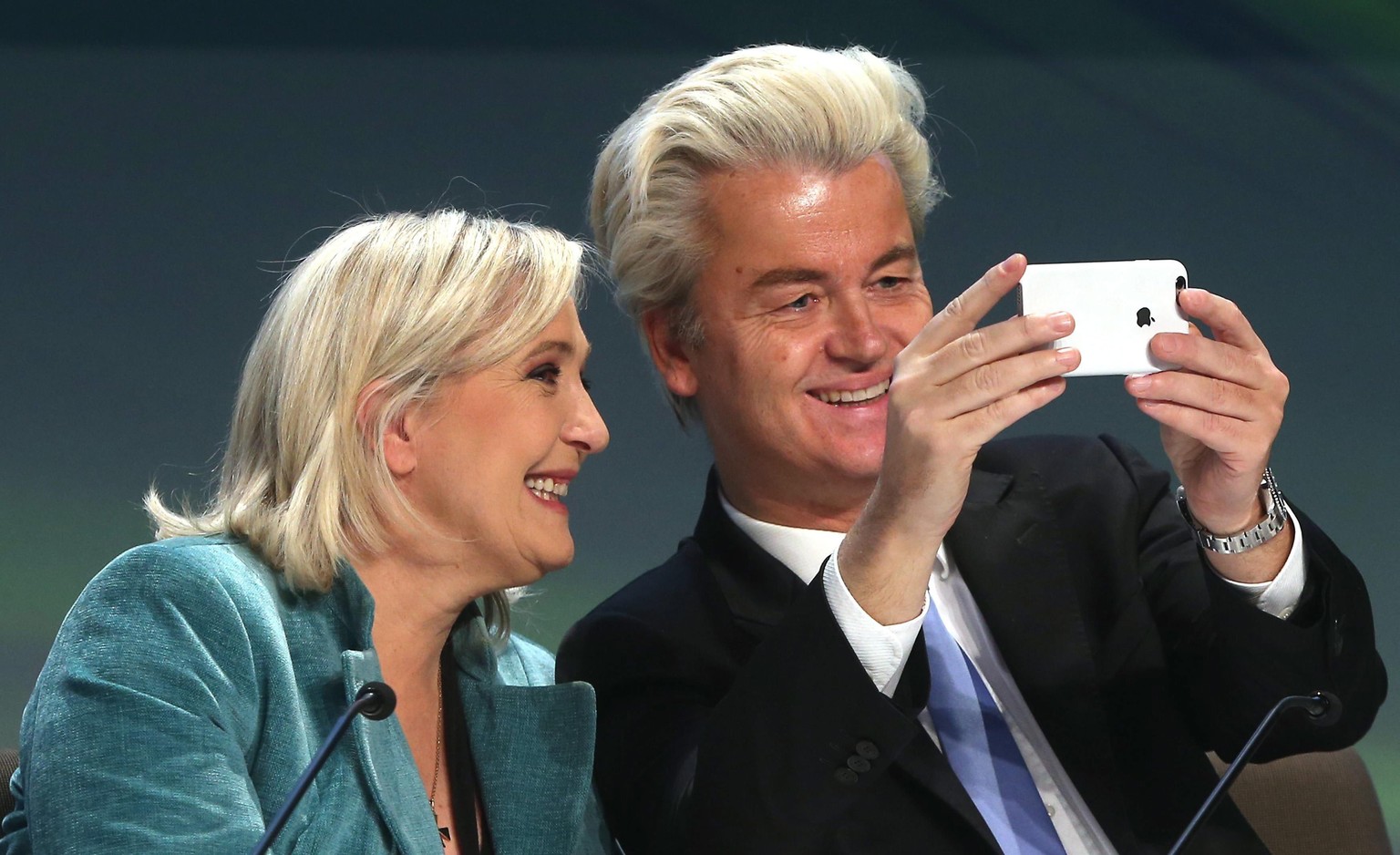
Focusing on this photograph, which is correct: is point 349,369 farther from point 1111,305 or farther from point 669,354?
point 1111,305

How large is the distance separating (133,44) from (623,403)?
3.26 feet

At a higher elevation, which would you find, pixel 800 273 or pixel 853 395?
pixel 800 273

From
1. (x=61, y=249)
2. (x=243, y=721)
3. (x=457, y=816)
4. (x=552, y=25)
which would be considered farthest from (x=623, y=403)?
(x=243, y=721)

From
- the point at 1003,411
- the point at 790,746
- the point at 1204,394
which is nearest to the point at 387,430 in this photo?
the point at 790,746

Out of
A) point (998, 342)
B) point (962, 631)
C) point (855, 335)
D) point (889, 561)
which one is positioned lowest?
point (962, 631)

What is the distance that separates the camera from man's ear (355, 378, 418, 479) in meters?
1.70

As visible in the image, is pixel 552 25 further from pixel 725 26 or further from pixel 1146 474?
pixel 1146 474

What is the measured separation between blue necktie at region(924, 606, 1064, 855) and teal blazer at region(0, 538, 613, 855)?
0.39m

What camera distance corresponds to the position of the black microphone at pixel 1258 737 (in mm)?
1322

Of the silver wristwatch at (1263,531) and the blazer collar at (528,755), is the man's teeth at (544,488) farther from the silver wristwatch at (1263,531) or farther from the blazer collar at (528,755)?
the silver wristwatch at (1263,531)

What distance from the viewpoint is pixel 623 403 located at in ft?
9.12

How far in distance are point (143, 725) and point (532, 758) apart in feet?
1.60

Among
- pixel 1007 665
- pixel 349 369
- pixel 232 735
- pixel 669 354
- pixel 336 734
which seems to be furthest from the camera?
pixel 669 354

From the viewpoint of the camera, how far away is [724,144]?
75.4 inches
